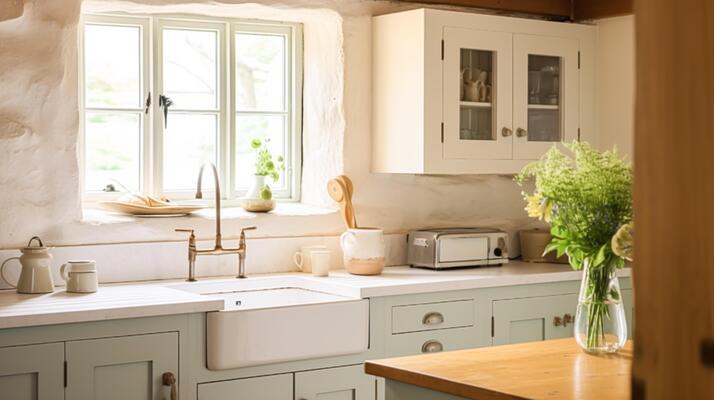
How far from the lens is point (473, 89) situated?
4.52 m

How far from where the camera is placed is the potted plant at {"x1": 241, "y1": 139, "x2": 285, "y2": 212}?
439cm

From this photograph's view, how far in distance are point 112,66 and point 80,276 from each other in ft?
3.54

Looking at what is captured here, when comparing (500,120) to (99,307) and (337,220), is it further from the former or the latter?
(99,307)

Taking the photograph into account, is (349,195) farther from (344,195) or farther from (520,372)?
(520,372)

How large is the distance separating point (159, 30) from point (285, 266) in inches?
44.9

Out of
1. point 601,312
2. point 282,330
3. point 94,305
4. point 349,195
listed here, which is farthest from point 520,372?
point 349,195

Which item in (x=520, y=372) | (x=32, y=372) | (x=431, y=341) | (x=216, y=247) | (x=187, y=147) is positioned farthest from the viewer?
(x=187, y=147)

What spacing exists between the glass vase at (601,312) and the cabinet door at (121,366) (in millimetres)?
1370

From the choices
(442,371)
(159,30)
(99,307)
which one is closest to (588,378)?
(442,371)

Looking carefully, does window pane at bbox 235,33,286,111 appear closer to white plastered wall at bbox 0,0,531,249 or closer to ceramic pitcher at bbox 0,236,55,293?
white plastered wall at bbox 0,0,531,249

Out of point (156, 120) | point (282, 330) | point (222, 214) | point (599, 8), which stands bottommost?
point (282, 330)

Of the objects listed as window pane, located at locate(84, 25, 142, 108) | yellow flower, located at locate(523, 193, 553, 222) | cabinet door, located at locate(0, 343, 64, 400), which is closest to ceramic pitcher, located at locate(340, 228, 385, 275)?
window pane, located at locate(84, 25, 142, 108)

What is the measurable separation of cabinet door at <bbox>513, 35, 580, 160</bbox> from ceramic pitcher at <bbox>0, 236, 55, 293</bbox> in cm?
215

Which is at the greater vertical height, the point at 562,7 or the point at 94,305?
the point at 562,7
